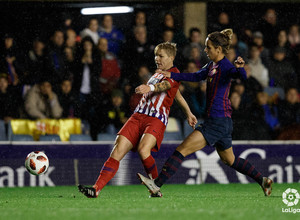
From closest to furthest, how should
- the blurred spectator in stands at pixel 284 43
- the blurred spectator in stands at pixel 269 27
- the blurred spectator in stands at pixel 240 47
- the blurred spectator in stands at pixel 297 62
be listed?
1. the blurred spectator in stands at pixel 297 62
2. the blurred spectator in stands at pixel 240 47
3. the blurred spectator in stands at pixel 284 43
4. the blurred spectator in stands at pixel 269 27

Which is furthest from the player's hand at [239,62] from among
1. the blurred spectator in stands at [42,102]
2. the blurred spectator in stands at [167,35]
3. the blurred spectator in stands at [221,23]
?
the blurred spectator in stands at [221,23]

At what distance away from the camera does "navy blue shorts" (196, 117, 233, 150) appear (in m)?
6.54

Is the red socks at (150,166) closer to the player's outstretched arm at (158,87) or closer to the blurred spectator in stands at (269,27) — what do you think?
the player's outstretched arm at (158,87)

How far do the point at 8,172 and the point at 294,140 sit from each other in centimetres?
481

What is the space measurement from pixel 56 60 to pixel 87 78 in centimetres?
67

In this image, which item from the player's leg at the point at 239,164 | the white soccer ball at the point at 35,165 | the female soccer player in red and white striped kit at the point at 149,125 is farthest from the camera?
the white soccer ball at the point at 35,165

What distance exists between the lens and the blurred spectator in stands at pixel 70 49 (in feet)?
38.4

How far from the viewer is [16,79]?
1150 cm

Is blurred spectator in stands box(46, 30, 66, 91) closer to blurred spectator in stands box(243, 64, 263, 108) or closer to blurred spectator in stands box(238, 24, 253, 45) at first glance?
blurred spectator in stands box(243, 64, 263, 108)

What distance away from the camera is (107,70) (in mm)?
11891

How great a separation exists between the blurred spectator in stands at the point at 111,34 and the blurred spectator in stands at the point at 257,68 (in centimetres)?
255

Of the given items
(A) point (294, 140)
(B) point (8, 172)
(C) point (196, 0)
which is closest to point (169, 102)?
(B) point (8, 172)

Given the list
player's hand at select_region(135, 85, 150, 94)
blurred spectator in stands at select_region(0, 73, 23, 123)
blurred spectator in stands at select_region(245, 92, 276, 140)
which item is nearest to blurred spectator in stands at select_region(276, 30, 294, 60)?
blurred spectator in stands at select_region(245, 92, 276, 140)

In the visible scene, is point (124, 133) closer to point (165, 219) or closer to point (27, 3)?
point (165, 219)
